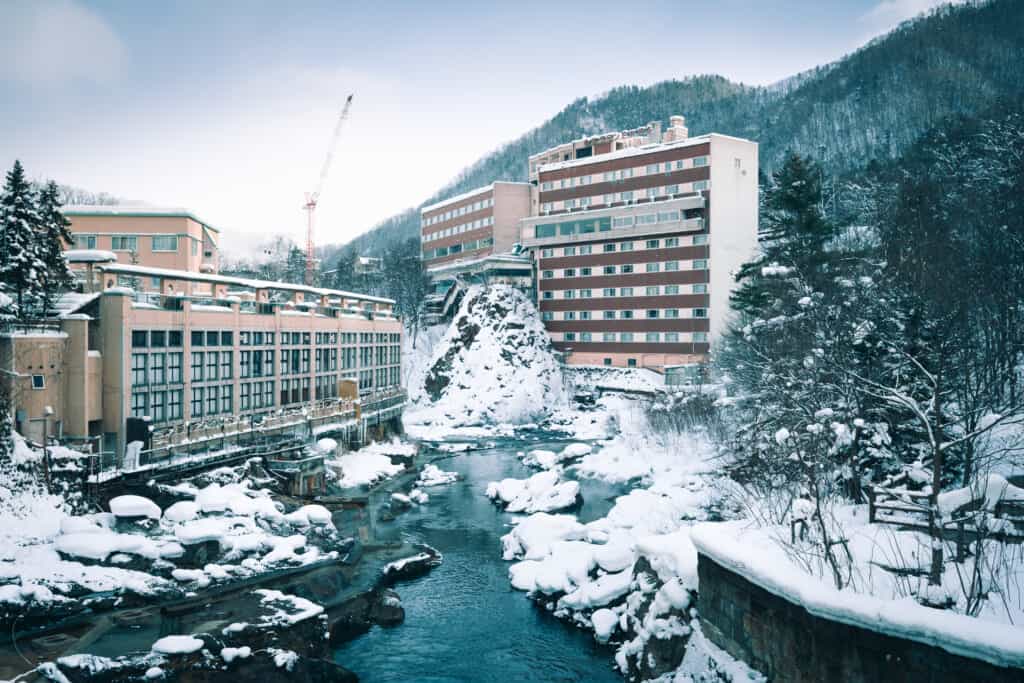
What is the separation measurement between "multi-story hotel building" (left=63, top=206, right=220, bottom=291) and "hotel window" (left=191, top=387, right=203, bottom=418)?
1504cm

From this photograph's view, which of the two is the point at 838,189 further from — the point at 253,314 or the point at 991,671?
the point at 991,671

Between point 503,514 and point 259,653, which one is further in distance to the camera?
point 503,514

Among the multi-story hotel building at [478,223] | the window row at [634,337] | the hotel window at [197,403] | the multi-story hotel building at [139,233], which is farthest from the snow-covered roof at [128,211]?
the multi-story hotel building at [478,223]

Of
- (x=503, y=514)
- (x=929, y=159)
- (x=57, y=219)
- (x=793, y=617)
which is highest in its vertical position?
(x=929, y=159)

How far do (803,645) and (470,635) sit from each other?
1036 centimetres

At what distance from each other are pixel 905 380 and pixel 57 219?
111 feet

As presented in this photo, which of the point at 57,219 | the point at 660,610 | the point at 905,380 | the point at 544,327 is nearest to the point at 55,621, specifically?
the point at 660,610

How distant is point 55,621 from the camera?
17609 mm

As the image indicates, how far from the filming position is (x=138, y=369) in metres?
29.3

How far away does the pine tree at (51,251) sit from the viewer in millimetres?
27234

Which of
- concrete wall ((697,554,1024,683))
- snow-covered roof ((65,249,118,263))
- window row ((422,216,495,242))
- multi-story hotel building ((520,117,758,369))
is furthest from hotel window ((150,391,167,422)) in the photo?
window row ((422,216,495,242))

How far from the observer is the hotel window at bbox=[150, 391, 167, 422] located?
30.2 m

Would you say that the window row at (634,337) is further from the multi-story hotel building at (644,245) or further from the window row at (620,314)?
the window row at (620,314)

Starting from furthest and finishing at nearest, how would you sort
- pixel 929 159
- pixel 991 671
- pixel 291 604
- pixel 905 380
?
pixel 929 159, pixel 905 380, pixel 291 604, pixel 991 671
